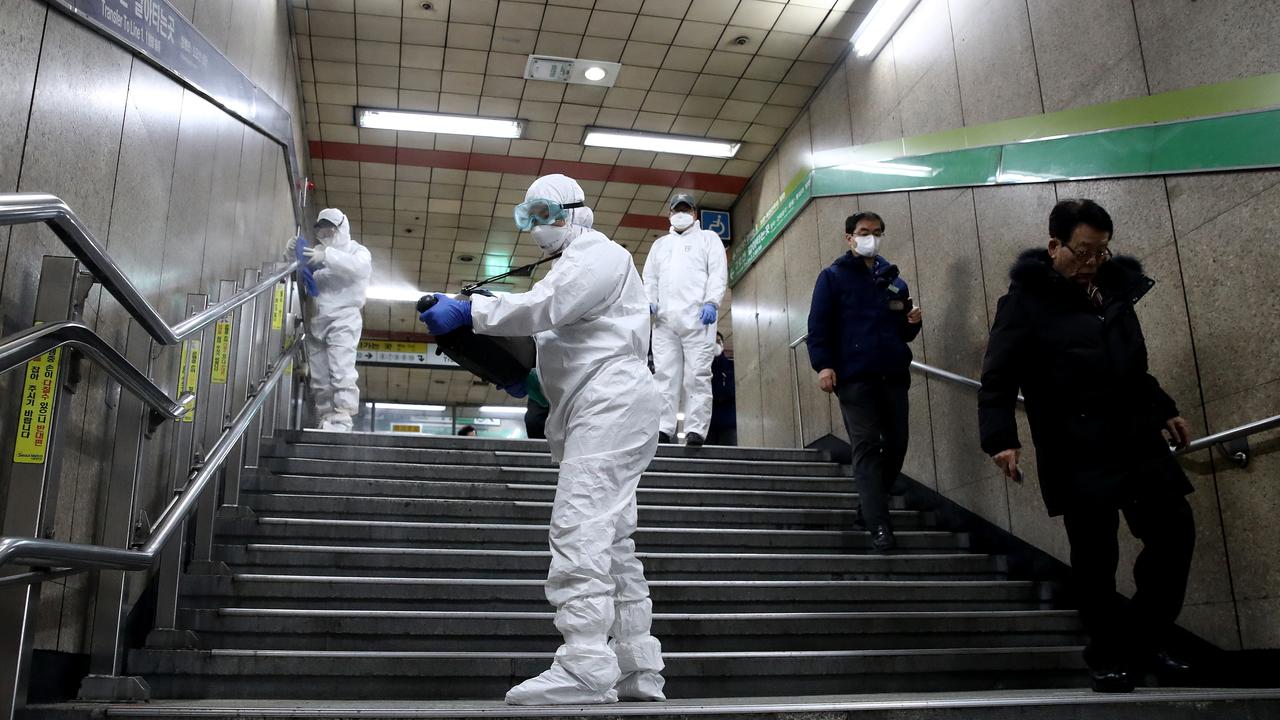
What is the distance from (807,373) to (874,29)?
2.80 meters

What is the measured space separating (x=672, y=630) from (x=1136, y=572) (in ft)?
5.15

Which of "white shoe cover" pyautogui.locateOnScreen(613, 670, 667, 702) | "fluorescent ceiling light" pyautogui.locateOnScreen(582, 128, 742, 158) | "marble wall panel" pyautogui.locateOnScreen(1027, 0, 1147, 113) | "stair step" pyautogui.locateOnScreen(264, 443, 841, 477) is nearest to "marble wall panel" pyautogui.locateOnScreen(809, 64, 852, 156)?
"fluorescent ceiling light" pyautogui.locateOnScreen(582, 128, 742, 158)

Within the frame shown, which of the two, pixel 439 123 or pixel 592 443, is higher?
pixel 439 123

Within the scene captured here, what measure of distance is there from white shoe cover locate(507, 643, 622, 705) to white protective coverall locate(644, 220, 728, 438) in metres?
4.00

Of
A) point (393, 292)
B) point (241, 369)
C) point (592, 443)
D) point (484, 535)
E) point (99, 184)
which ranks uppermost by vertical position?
point (393, 292)

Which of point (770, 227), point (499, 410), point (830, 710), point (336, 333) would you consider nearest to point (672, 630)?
point (830, 710)

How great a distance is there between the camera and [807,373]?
8.30m

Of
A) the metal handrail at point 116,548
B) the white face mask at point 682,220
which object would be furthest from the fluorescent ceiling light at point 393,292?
the metal handrail at point 116,548

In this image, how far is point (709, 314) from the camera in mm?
6691

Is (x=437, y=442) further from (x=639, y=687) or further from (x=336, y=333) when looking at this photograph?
(x=639, y=687)

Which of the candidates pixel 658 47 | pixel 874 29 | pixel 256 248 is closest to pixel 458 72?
pixel 658 47

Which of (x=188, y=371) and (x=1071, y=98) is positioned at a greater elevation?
(x=1071, y=98)

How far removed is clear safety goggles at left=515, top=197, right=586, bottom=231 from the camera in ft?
10.9

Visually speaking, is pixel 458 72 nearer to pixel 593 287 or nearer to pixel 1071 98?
pixel 1071 98
